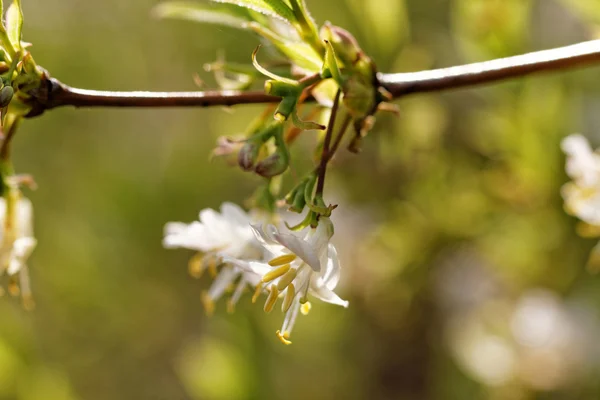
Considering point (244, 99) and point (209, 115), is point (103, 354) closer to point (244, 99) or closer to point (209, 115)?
point (209, 115)

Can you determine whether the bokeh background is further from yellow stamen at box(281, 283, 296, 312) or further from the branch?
yellow stamen at box(281, 283, 296, 312)

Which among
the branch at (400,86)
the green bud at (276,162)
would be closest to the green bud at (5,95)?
the branch at (400,86)

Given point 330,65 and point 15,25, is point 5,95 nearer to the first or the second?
point 15,25

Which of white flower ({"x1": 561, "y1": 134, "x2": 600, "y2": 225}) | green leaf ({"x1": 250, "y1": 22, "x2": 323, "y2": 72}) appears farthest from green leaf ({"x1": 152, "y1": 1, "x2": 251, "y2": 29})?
white flower ({"x1": 561, "y1": 134, "x2": 600, "y2": 225})

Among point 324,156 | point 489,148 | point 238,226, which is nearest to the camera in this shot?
point 324,156

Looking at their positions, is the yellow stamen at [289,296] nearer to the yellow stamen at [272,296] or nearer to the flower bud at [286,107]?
the yellow stamen at [272,296]

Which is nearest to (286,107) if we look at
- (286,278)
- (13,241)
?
(286,278)

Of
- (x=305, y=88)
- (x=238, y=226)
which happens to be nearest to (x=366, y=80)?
(x=305, y=88)
